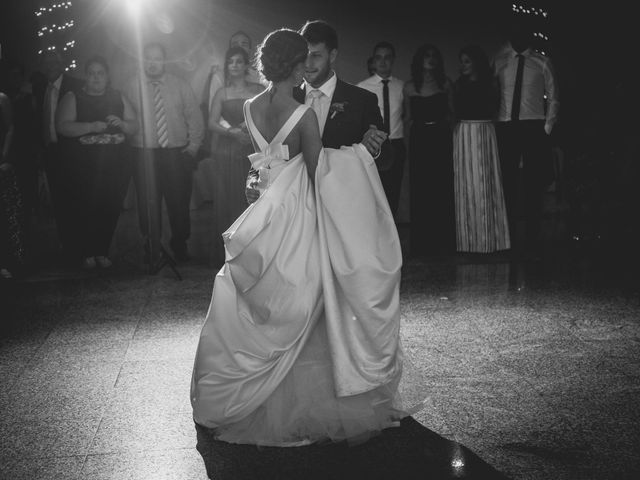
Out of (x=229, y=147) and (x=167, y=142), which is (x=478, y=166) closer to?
(x=229, y=147)

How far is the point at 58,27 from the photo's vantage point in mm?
10406

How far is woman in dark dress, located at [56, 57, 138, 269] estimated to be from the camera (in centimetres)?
665

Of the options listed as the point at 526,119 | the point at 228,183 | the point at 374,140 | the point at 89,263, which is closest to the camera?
the point at 374,140

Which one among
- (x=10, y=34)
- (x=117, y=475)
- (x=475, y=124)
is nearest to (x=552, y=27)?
(x=475, y=124)

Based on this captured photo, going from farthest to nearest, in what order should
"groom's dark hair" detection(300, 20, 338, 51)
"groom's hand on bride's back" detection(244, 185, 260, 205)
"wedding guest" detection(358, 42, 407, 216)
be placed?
"wedding guest" detection(358, 42, 407, 216), "groom's dark hair" detection(300, 20, 338, 51), "groom's hand on bride's back" detection(244, 185, 260, 205)

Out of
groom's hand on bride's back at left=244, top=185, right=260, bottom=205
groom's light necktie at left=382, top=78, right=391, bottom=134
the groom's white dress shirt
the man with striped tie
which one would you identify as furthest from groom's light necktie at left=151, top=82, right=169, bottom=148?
groom's hand on bride's back at left=244, top=185, right=260, bottom=205

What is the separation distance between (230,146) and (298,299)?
3.67m

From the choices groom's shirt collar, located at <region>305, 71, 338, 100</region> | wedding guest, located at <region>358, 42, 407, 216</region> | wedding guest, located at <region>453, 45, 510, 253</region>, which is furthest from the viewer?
wedding guest, located at <region>358, 42, 407, 216</region>

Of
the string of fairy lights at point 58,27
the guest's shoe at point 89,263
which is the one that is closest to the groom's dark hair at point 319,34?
the guest's shoe at point 89,263

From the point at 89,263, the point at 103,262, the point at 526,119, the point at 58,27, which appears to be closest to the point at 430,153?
the point at 526,119

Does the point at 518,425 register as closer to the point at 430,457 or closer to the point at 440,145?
the point at 430,457

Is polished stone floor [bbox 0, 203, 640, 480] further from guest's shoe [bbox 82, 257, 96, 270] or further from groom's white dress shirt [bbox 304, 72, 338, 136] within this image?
groom's white dress shirt [bbox 304, 72, 338, 136]

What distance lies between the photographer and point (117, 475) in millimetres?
2871

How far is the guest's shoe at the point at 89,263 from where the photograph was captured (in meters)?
6.73
